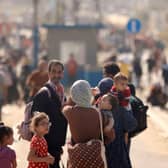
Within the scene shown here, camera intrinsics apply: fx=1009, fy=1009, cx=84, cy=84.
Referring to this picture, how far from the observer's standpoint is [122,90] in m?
11.8

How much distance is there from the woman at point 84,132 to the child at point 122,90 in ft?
4.97

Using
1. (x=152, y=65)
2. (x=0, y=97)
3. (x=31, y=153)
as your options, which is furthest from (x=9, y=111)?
(x=152, y=65)

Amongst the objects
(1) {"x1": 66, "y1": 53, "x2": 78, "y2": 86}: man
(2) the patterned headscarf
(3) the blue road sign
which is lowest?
(1) {"x1": 66, "y1": 53, "x2": 78, "y2": 86}: man

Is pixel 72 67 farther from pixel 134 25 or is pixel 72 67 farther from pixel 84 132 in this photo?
pixel 84 132

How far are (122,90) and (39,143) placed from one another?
1.75 meters

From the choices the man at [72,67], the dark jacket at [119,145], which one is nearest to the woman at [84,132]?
the dark jacket at [119,145]

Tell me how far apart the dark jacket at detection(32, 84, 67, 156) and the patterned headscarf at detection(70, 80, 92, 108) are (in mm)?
985

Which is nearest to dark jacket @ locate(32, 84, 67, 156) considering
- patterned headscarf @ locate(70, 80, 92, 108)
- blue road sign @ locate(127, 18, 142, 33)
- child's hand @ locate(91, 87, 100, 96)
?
child's hand @ locate(91, 87, 100, 96)

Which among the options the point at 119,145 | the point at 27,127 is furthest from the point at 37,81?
the point at 119,145

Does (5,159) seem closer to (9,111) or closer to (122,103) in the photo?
(122,103)

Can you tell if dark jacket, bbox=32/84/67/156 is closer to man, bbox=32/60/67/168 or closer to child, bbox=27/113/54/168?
man, bbox=32/60/67/168

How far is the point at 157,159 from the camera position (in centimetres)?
1547

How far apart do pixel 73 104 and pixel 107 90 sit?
4.96ft

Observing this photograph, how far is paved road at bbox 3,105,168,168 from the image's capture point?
14930 millimetres
